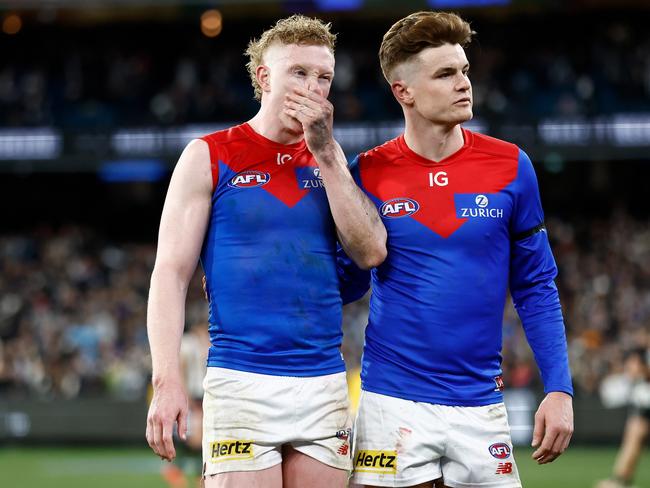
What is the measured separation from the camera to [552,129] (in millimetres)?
20031

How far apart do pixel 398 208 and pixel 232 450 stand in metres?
1.06

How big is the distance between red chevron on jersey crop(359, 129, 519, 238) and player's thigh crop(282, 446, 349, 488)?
0.94 meters

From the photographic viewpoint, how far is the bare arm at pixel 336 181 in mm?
3654

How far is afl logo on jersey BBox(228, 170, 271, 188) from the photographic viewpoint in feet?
12.4

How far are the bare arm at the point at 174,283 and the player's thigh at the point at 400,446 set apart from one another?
0.70 metres

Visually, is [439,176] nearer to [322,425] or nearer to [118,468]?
[322,425]

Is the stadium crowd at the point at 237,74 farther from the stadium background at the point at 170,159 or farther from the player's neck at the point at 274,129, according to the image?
the player's neck at the point at 274,129

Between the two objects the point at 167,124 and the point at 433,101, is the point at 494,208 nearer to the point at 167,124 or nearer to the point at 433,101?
the point at 433,101

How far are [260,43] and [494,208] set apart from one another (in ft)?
3.52

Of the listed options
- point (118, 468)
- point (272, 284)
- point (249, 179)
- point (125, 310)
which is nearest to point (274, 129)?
point (249, 179)

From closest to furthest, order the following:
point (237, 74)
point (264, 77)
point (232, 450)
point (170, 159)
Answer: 1. point (232, 450)
2. point (264, 77)
3. point (170, 159)
4. point (237, 74)

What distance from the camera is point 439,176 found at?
13.0 feet

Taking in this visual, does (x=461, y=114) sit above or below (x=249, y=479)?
above

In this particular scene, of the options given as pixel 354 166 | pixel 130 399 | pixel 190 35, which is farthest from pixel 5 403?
pixel 354 166
